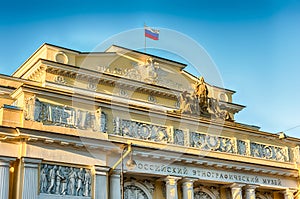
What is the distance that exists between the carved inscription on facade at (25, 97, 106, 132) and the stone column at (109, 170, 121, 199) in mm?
2151

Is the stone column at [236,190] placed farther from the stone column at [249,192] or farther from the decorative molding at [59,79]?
the decorative molding at [59,79]

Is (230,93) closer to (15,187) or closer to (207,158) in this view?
(207,158)

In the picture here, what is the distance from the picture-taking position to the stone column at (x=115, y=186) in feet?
74.2

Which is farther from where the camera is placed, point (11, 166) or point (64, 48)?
point (64, 48)

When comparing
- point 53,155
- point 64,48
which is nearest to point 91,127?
point 53,155

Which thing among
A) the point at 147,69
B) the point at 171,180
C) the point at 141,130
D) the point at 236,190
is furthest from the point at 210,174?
the point at 147,69

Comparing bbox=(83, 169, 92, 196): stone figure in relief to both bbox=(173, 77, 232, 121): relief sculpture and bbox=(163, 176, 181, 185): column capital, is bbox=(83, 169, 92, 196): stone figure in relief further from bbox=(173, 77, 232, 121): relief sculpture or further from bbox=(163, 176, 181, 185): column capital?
bbox=(173, 77, 232, 121): relief sculpture

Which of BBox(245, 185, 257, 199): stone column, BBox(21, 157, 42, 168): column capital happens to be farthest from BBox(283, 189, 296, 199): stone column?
BBox(21, 157, 42, 168): column capital

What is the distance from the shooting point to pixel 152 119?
25141 millimetres

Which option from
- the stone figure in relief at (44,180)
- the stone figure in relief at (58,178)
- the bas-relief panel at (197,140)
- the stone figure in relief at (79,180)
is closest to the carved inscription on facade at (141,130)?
the bas-relief panel at (197,140)

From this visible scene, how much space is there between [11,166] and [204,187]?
1100 centimetres

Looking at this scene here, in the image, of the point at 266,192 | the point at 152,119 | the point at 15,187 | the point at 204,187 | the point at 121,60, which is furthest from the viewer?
the point at 121,60

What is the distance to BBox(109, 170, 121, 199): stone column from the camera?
890 inches

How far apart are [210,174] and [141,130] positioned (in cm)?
466
